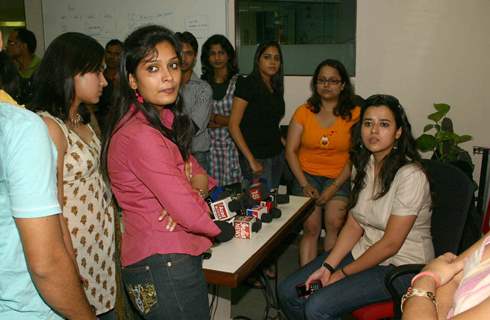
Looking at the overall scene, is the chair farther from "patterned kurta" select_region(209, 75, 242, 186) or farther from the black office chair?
"patterned kurta" select_region(209, 75, 242, 186)

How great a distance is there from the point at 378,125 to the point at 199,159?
138cm

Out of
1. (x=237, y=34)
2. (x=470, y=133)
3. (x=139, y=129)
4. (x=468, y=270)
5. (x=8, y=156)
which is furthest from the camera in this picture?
(x=237, y=34)

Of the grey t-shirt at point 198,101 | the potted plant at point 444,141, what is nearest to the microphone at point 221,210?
the grey t-shirt at point 198,101

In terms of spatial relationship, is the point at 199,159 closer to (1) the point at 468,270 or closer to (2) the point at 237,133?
(2) the point at 237,133

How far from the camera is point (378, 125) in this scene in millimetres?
2139

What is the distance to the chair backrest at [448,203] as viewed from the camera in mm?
1884

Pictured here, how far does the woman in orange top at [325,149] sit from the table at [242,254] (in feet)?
2.39

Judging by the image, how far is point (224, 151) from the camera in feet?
11.0

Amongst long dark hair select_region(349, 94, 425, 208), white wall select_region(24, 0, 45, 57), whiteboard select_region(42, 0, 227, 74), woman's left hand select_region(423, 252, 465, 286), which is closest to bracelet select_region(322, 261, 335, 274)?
long dark hair select_region(349, 94, 425, 208)

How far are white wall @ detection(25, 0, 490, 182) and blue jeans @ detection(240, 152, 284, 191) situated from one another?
105 cm

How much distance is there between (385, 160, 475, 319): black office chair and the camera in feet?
6.08

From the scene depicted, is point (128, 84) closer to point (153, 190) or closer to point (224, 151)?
point (153, 190)

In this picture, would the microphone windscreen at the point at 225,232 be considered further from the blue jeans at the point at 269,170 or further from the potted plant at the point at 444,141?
the potted plant at the point at 444,141

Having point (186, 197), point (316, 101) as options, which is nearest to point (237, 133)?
point (316, 101)
